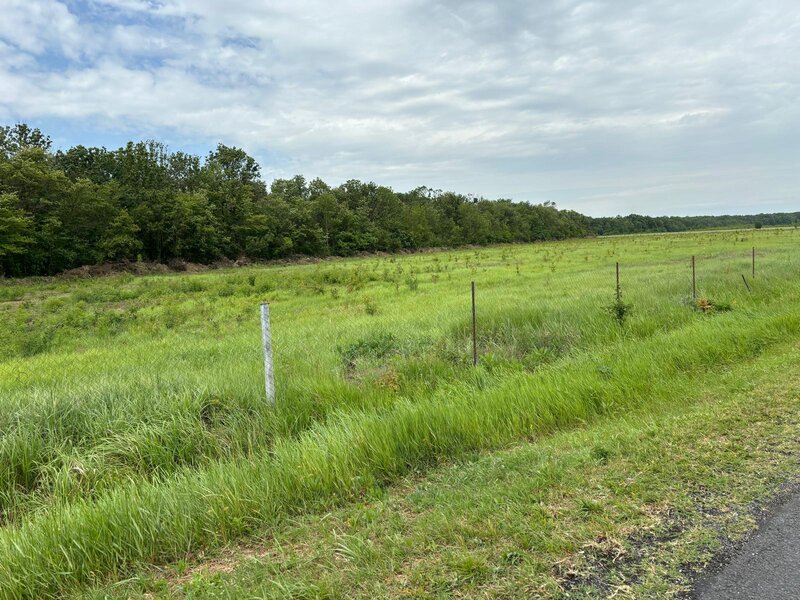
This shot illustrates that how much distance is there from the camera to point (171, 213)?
164ft

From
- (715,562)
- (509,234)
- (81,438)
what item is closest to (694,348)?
(715,562)

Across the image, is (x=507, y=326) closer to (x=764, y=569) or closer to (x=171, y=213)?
(x=764, y=569)

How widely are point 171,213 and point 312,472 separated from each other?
51840 mm

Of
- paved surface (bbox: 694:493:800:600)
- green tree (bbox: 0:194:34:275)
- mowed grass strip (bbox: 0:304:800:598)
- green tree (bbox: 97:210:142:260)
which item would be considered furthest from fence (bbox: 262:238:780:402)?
green tree (bbox: 97:210:142:260)

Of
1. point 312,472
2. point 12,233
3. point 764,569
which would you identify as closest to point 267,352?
point 312,472

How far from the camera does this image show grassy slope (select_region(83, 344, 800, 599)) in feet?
9.15

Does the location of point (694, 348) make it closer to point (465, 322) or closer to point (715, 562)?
point (465, 322)

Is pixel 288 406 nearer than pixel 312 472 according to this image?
No

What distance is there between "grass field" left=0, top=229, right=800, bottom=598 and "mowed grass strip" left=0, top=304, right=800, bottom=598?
0.06ft

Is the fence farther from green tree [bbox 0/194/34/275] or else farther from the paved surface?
green tree [bbox 0/194/34/275]

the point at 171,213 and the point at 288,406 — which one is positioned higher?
the point at 171,213

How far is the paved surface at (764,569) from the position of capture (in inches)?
101

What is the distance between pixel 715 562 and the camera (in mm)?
2809

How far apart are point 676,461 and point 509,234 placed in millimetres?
116581
